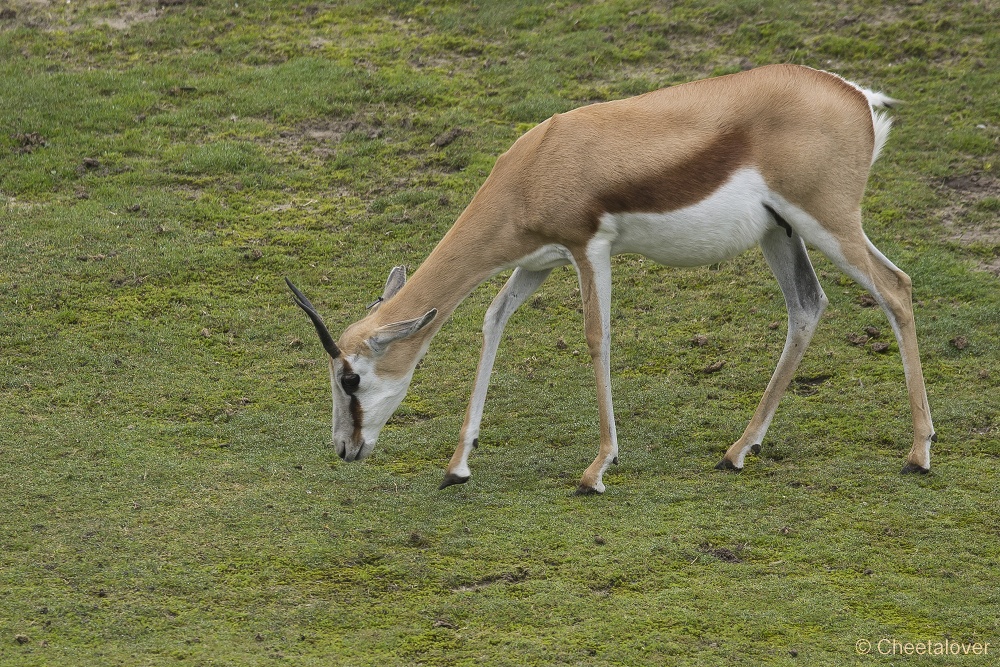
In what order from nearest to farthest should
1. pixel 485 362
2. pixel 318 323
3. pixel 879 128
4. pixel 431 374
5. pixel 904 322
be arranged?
pixel 318 323
pixel 904 322
pixel 879 128
pixel 485 362
pixel 431 374

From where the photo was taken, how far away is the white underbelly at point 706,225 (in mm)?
7008

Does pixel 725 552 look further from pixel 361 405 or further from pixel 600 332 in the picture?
pixel 361 405

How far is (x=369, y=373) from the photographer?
7164 millimetres

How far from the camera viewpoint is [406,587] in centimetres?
616

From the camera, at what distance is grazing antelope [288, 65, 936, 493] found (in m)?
7.00

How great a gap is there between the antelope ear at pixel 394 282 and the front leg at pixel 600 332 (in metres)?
1.17

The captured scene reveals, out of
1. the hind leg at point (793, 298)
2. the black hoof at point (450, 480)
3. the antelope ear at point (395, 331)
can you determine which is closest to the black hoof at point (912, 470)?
the hind leg at point (793, 298)

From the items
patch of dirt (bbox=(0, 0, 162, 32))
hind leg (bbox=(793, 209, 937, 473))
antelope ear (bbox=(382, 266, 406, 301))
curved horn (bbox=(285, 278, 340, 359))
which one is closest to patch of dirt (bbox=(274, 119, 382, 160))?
patch of dirt (bbox=(0, 0, 162, 32))

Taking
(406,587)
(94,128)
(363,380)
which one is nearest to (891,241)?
(363,380)

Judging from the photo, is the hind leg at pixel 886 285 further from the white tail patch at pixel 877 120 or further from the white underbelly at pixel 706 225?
the white tail patch at pixel 877 120

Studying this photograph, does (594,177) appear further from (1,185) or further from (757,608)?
(1,185)

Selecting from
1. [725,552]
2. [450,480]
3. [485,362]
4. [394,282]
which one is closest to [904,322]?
[725,552]

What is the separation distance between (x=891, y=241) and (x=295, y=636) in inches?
250

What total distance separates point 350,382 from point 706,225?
2287mm
